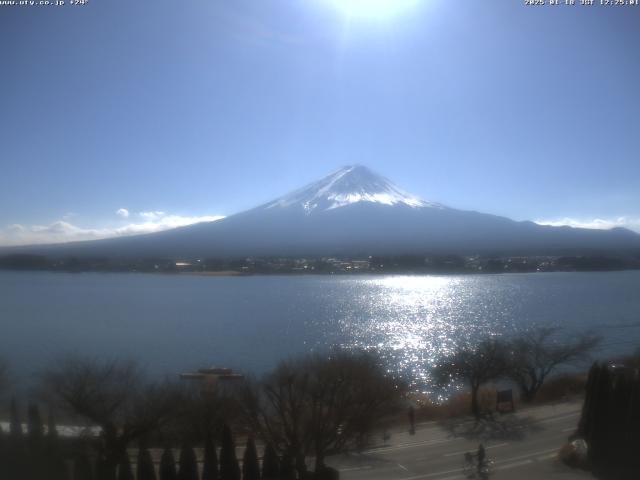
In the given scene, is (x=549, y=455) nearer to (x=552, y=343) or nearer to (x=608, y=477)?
(x=608, y=477)

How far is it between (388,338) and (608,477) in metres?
8.28

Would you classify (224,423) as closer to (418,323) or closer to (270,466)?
(270,466)

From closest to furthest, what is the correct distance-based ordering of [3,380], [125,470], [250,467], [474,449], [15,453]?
[15,453], [125,470], [250,467], [474,449], [3,380]

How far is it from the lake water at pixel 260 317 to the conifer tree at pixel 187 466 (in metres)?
3.43

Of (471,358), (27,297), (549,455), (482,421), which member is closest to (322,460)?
(549,455)

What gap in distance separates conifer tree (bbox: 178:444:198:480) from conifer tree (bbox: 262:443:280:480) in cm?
49

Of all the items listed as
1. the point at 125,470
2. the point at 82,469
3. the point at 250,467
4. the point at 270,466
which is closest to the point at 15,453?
the point at 82,469

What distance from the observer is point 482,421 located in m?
5.86

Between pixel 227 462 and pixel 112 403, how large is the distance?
3.79ft

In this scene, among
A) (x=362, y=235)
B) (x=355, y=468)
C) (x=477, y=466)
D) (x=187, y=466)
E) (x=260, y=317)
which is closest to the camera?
(x=187, y=466)

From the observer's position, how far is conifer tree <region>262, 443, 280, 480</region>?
4.14 meters

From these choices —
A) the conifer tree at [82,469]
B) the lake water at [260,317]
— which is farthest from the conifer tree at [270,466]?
the lake water at [260,317]

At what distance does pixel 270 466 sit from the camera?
13.7 ft

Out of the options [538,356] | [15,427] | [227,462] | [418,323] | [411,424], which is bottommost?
[418,323]
